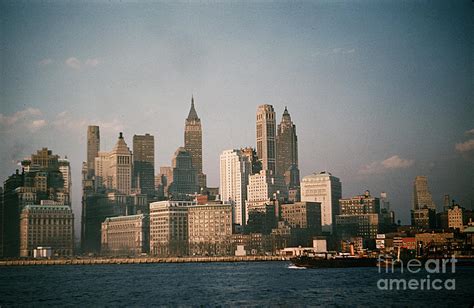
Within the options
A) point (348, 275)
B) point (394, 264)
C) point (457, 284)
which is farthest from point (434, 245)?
point (457, 284)

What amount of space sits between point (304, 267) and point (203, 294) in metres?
60.6

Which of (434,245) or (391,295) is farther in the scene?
(434,245)

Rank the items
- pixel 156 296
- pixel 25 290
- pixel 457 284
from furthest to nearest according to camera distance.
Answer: pixel 25 290
pixel 457 284
pixel 156 296

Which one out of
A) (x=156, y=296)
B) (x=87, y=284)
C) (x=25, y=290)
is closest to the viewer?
(x=156, y=296)

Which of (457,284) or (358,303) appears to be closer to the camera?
(358,303)

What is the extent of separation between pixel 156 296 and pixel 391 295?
23.8 meters

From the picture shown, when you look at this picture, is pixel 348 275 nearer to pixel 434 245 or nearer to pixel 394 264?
pixel 394 264

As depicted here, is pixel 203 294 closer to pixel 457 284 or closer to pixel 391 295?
pixel 391 295

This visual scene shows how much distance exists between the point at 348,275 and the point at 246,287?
25860mm

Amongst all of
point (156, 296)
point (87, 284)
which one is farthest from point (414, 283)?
point (87, 284)

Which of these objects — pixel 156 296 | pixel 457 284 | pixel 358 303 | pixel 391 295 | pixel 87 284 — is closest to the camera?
pixel 358 303

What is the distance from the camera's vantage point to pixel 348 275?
113 m

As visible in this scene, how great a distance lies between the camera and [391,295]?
252ft

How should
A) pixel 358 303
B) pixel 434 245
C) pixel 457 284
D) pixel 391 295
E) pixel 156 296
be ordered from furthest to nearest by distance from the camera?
1. pixel 434 245
2. pixel 457 284
3. pixel 156 296
4. pixel 391 295
5. pixel 358 303
